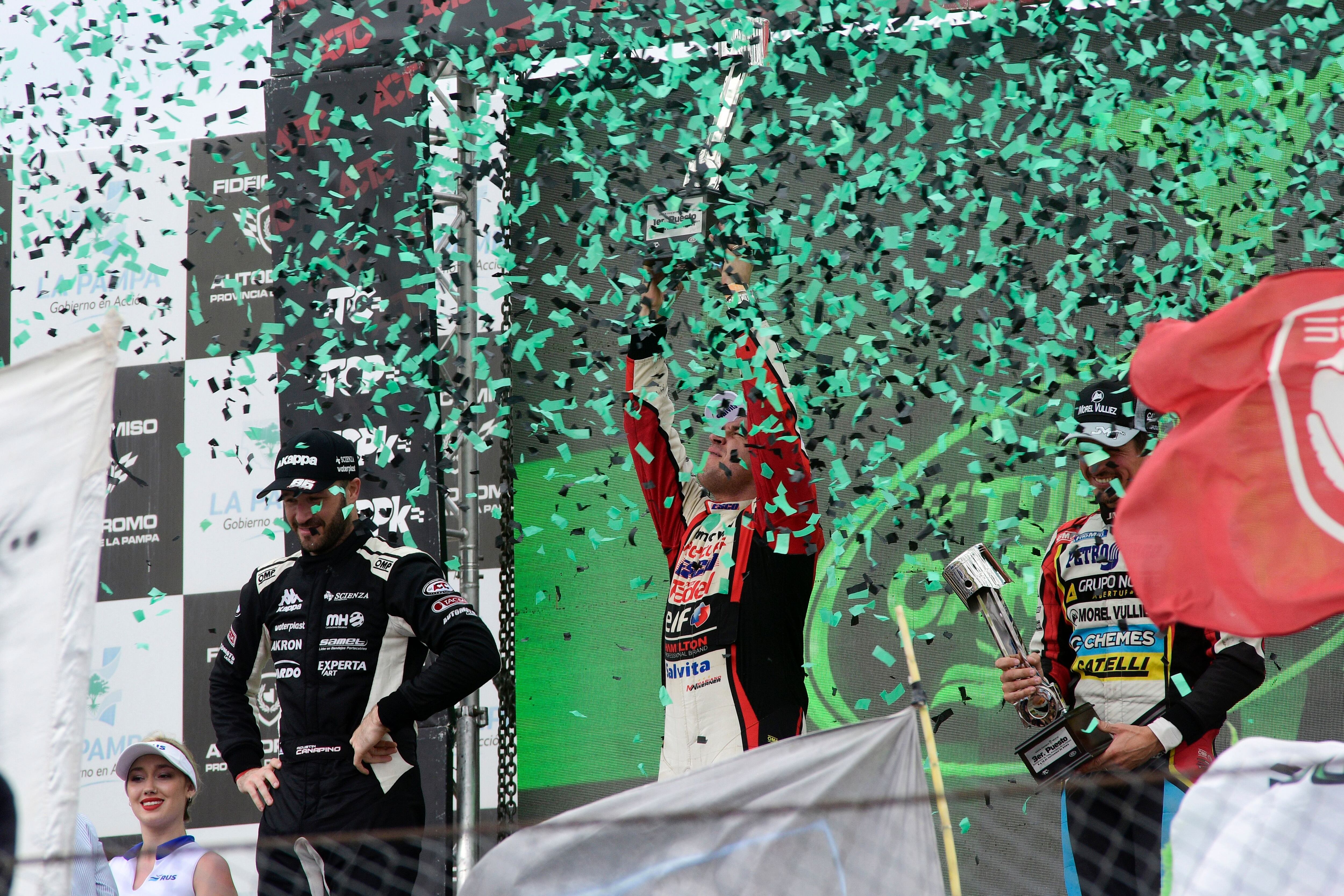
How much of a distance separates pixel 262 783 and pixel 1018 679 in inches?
69.4

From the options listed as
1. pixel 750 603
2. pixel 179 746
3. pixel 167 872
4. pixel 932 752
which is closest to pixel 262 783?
pixel 167 872

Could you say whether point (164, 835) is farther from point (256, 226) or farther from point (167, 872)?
point (256, 226)

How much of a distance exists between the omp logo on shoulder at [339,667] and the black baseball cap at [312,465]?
413 mm

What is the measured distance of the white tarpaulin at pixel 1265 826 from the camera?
6.19 ft

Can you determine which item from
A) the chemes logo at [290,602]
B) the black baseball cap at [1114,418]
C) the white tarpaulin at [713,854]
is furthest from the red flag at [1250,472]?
the chemes logo at [290,602]

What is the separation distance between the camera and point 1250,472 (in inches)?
100

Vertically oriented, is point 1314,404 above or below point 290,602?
above

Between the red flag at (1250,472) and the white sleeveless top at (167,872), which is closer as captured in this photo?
the red flag at (1250,472)

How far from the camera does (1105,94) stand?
4.41 m

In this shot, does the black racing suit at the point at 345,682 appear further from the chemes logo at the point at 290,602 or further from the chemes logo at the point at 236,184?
the chemes logo at the point at 236,184

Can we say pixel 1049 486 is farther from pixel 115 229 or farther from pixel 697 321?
pixel 115 229

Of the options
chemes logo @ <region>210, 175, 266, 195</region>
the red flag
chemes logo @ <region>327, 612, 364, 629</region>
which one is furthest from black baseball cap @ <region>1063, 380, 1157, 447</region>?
chemes logo @ <region>210, 175, 266, 195</region>

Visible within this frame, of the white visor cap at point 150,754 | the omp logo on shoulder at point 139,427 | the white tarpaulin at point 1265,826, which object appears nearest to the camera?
the white tarpaulin at point 1265,826

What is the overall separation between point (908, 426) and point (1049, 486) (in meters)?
0.47
